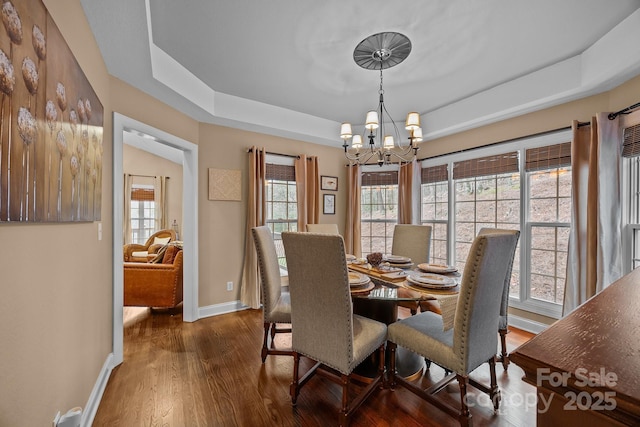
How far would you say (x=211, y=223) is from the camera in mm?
3508

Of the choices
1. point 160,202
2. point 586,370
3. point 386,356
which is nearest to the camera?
point 586,370

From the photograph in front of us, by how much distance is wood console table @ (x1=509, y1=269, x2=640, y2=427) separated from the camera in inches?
14.9

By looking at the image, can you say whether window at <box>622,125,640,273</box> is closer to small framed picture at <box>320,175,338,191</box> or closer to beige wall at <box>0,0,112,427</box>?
small framed picture at <box>320,175,338,191</box>

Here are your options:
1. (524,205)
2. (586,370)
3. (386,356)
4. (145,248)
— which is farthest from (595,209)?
(145,248)

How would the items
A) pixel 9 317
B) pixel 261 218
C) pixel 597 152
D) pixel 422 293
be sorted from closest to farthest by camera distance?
pixel 9 317 → pixel 422 293 → pixel 597 152 → pixel 261 218

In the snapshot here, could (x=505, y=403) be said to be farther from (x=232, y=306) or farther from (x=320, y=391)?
(x=232, y=306)

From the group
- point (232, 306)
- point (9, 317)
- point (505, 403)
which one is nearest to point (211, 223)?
point (232, 306)

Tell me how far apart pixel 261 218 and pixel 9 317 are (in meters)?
2.84

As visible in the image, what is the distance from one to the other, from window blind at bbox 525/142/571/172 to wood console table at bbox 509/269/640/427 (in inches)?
115

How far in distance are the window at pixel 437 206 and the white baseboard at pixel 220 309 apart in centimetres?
279

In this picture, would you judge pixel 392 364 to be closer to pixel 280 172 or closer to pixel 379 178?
pixel 280 172

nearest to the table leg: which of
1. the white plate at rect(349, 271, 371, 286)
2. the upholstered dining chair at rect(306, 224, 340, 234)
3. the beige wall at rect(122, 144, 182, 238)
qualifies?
the white plate at rect(349, 271, 371, 286)

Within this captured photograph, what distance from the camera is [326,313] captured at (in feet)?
5.37

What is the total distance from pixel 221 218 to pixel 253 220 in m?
0.41
